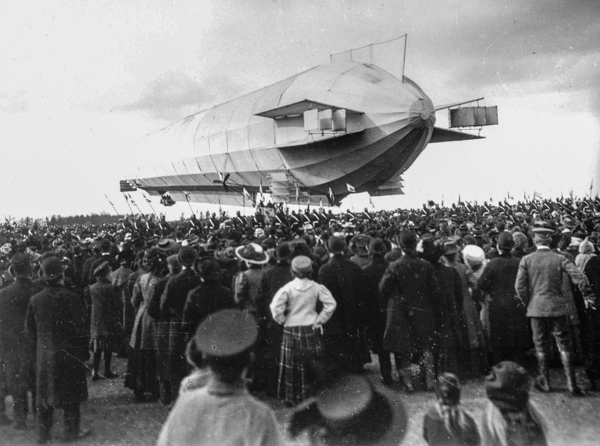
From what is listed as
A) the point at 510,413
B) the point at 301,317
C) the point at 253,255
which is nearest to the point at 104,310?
the point at 253,255

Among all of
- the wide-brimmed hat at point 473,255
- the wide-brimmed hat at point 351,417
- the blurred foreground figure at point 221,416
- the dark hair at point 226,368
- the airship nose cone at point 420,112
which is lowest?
the wide-brimmed hat at point 351,417

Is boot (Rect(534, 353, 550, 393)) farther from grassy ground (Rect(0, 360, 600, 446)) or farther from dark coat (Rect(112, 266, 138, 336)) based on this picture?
dark coat (Rect(112, 266, 138, 336))

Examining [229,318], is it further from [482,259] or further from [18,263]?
[482,259]

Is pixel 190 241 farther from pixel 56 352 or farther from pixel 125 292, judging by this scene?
pixel 56 352

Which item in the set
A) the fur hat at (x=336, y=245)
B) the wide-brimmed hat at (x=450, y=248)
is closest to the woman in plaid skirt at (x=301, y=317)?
the fur hat at (x=336, y=245)

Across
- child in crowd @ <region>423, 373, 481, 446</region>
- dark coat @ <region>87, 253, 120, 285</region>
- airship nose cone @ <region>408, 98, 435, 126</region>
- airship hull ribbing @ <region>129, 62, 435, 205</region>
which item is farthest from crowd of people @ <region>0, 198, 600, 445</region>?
airship hull ribbing @ <region>129, 62, 435, 205</region>

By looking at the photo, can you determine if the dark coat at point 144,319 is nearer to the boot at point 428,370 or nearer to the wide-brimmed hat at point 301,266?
the wide-brimmed hat at point 301,266

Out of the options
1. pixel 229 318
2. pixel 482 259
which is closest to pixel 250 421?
pixel 229 318
